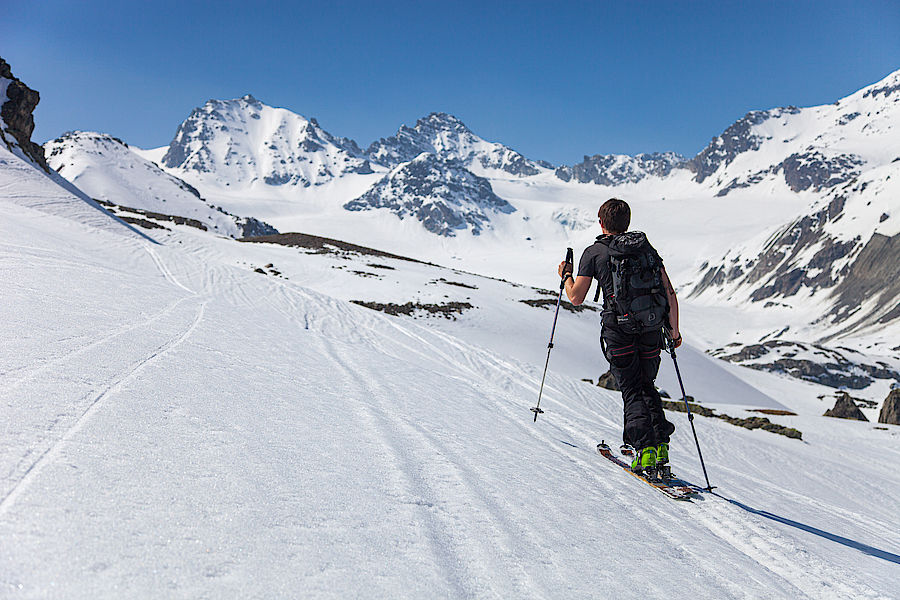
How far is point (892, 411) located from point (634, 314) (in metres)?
26.3

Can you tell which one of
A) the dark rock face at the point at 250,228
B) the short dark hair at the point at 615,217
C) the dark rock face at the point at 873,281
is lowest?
the short dark hair at the point at 615,217

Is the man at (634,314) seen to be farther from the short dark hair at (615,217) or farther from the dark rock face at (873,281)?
the dark rock face at (873,281)

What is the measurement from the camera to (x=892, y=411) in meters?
22.6

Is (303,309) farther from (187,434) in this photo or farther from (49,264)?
(187,434)

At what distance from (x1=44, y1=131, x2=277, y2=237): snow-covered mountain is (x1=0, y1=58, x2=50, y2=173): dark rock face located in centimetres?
2820

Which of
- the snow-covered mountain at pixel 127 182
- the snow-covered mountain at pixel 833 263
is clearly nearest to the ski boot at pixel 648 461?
the snow-covered mountain at pixel 127 182

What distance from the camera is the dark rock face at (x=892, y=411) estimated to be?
22.3 m

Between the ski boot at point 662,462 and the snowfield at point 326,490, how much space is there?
0.87ft

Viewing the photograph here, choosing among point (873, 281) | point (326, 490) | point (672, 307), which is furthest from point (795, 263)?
point (326, 490)

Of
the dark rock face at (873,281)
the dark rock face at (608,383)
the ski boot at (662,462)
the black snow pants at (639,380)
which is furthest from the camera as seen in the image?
the dark rock face at (873,281)

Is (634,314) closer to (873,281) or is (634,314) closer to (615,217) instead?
(615,217)

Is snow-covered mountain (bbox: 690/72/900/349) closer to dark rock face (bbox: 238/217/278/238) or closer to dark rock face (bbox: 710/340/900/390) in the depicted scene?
dark rock face (bbox: 710/340/900/390)

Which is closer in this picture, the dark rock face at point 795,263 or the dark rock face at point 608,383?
the dark rock face at point 608,383

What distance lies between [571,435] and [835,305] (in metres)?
129
